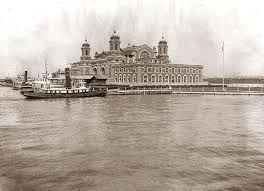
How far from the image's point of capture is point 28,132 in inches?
1112

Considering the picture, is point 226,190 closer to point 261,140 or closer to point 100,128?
point 261,140

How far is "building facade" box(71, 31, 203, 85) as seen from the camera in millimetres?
119750

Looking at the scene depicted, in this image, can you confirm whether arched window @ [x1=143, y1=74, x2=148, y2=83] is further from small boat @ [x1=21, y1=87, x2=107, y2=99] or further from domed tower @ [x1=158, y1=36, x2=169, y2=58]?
small boat @ [x1=21, y1=87, x2=107, y2=99]

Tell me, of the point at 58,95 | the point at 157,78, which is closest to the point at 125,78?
the point at 157,78

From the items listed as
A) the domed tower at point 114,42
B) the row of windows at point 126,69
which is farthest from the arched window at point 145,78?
the domed tower at point 114,42

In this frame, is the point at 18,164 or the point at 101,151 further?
the point at 101,151

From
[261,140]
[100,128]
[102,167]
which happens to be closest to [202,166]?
[102,167]

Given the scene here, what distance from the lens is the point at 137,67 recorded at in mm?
117375

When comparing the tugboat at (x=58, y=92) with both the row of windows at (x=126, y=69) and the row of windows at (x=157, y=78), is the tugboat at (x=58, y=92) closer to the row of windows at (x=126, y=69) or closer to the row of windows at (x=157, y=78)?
the row of windows at (x=126, y=69)


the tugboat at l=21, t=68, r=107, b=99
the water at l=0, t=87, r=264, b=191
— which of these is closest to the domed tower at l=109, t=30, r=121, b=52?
the tugboat at l=21, t=68, r=107, b=99

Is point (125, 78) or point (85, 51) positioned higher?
point (85, 51)

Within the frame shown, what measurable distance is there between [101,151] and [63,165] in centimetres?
355

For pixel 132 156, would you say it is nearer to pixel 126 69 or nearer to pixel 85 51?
pixel 126 69

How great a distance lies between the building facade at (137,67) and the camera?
393ft
